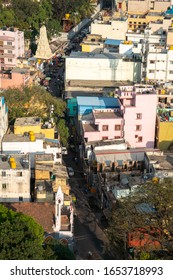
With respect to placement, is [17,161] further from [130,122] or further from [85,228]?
[130,122]

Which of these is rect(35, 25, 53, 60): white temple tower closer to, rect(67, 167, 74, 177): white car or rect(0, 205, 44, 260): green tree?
rect(67, 167, 74, 177): white car

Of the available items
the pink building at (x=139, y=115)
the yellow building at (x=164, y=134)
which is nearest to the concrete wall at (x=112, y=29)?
the pink building at (x=139, y=115)

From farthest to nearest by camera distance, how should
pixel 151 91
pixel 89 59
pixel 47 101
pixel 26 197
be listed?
pixel 89 59
pixel 47 101
pixel 151 91
pixel 26 197

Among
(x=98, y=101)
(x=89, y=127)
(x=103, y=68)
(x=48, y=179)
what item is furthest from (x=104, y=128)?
(x=103, y=68)

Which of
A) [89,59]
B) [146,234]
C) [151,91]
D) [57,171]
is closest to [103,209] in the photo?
[57,171]

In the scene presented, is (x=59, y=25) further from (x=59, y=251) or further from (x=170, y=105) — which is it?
(x=59, y=251)

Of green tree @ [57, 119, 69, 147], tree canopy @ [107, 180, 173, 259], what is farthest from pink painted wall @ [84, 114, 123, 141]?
tree canopy @ [107, 180, 173, 259]

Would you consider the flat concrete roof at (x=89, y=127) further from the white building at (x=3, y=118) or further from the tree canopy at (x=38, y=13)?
the tree canopy at (x=38, y=13)
